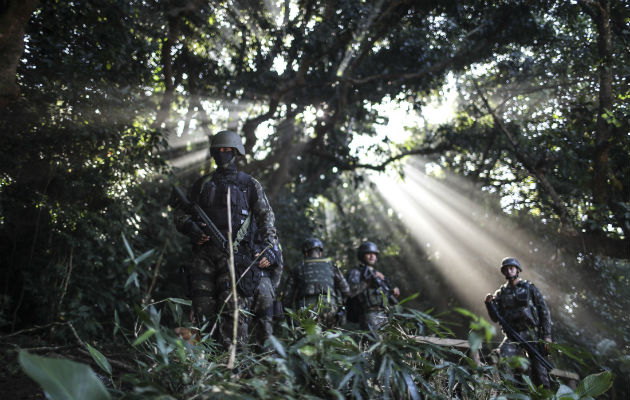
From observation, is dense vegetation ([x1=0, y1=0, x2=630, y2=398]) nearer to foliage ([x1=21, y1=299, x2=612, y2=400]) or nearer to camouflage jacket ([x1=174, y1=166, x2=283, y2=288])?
foliage ([x1=21, y1=299, x2=612, y2=400])

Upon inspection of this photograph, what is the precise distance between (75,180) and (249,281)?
367 centimetres

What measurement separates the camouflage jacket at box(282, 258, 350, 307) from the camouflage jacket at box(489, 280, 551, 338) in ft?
8.21

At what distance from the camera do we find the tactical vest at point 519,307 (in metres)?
6.89

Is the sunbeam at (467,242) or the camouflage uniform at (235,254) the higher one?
the camouflage uniform at (235,254)

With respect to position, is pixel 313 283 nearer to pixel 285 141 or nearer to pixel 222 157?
pixel 222 157

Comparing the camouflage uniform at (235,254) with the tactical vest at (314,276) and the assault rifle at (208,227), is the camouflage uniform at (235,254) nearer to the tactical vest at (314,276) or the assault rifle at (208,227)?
the assault rifle at (208,227)

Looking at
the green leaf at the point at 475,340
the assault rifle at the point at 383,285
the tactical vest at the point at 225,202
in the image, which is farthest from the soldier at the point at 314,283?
the green leaf at the point at 475,340

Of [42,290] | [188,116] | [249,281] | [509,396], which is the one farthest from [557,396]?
[188,116]

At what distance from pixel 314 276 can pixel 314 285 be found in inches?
5.5

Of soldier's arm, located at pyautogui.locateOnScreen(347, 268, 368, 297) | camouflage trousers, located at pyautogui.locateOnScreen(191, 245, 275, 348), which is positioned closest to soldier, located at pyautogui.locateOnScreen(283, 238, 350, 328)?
soldier's arm, located at pyautogui.locateOnScreen(347, 268, 368, 297)

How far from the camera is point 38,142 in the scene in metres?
5.95

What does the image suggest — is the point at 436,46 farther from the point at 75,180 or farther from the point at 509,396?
the point at 509,396

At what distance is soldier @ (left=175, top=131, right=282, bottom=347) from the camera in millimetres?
4133

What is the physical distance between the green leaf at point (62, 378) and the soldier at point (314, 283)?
548 centimetres
